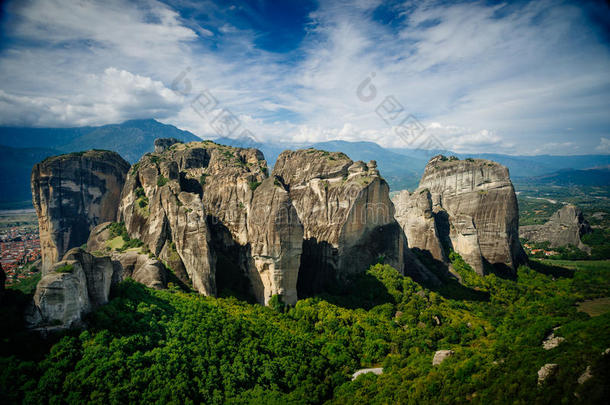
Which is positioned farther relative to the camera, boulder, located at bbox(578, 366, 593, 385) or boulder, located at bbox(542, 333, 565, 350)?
boulder, located at bbox(542, 333, 565, 350)

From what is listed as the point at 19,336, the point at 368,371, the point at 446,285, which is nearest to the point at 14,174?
the point at 19,336

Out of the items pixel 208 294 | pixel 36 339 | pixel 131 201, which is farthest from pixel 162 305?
pixel 131 201

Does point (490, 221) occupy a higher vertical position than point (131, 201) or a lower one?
lower

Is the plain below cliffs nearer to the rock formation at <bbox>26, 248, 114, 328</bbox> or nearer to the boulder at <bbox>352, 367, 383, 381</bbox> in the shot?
the boulder at <bbox>352, 367, 383, 381</bbox>

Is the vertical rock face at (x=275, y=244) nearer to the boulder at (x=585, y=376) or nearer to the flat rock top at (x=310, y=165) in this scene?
the flat rock top at (x=310, y=165)

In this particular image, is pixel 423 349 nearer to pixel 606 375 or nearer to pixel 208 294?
pixel 606 375

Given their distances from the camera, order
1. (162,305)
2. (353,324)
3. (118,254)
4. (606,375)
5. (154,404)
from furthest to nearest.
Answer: (118,254)
(353,324)
(162,305)
(154,404)
(606,375)

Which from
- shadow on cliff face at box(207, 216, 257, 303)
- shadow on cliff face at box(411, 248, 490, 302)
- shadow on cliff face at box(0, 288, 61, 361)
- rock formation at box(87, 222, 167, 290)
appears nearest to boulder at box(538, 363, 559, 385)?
shadow on cliff face at box(411, 248, 490, 302)
